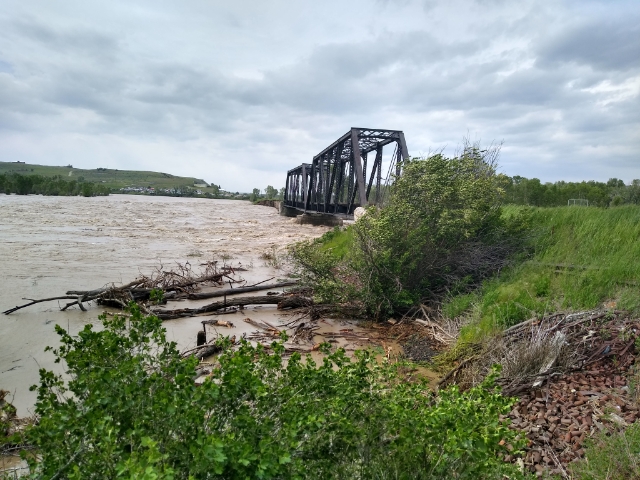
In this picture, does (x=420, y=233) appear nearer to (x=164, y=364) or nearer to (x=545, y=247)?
(x=545, y=247)

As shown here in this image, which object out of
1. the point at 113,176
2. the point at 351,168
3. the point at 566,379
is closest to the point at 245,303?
the point at 566,379

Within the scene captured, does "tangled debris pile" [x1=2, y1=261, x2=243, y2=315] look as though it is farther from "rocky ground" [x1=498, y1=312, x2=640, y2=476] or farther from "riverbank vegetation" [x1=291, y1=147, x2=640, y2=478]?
"rocky ground" [x1=498, y1=312, x2=640, y2=476]

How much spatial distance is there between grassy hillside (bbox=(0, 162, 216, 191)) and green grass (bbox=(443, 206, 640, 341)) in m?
133

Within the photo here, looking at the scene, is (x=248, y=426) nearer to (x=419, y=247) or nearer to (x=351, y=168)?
(x=419, y=247)

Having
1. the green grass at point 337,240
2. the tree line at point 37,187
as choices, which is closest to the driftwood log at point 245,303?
the green grass at point 337,240

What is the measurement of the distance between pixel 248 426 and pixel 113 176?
543 feet

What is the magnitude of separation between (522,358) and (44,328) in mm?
7335

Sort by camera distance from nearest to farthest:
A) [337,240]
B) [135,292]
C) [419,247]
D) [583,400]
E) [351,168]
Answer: [583,400] → [419,247] → [135,292] → [337,240] → [351,168]

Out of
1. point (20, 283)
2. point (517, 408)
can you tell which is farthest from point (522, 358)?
point (20, 283)

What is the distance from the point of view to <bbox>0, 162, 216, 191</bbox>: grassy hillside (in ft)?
429

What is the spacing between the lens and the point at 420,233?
8219mm

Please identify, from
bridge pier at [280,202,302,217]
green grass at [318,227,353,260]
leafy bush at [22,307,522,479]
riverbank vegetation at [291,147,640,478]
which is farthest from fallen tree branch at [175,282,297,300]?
bridge pier at [280,202,302,217]

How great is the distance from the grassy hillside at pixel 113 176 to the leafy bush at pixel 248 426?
5361 inches

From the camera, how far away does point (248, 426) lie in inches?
82.4
